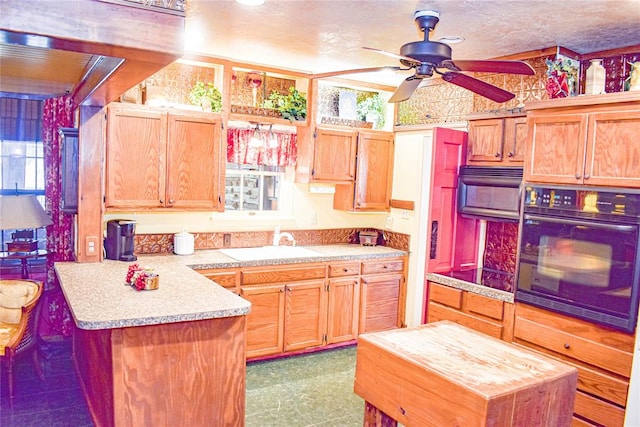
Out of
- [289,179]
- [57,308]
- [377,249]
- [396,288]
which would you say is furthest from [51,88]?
[396,288]

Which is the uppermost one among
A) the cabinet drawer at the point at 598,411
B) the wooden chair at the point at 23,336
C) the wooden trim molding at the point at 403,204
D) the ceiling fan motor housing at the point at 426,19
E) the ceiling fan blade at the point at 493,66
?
the ceiling fan motor housing at the point at 426,19

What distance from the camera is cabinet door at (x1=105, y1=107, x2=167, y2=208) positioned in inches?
144

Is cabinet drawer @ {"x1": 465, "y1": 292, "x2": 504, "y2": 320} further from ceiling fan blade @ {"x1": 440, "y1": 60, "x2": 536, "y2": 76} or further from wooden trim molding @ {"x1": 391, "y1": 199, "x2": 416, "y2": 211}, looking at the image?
ceiling fan blade @ {"x1": 440, "y1": 60, "x2": 536, "y2": 76}

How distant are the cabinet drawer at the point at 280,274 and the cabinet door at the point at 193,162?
25.2 inches

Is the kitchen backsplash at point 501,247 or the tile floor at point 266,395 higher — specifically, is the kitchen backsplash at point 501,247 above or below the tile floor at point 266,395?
above

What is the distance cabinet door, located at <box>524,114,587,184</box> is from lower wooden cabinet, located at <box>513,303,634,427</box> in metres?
Answer: 0.93

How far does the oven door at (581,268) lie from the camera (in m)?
2.86

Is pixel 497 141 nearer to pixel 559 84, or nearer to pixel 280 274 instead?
pixel 559 84

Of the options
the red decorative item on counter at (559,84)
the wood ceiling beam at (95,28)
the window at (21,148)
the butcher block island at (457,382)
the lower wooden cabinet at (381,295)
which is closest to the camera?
the wood ceiling beam at (95,28)

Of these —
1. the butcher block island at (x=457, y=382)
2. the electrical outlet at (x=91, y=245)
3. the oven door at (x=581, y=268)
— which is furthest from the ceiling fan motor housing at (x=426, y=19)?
the electrical outlet at (x=91, y=245)

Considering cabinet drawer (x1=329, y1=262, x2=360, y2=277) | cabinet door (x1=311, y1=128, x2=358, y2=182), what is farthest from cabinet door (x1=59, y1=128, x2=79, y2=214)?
cabinet drawer (x1=329, y1=262, x2=360, y2=277)

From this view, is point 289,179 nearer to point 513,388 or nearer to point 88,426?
point 88,426

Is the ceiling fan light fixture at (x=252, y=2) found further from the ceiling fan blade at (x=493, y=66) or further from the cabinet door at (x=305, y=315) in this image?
the cabinet door at (x=305, y=315)

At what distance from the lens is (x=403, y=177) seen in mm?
4828
